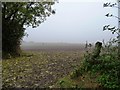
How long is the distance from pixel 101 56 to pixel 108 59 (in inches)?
23.4

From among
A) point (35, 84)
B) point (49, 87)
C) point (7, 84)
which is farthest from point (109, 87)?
point (7, 84)

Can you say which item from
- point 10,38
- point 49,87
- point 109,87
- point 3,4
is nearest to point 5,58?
point 10,38

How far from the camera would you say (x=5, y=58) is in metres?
17.4

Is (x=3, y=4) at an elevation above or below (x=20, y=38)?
above

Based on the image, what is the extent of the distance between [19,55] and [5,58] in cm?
157

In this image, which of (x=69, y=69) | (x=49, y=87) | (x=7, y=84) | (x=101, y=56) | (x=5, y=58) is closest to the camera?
(x=49, y=87)

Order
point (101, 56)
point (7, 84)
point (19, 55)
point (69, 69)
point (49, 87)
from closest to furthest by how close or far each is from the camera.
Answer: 1. point (49, 87)
2. point (7, 84)
3. point (101, 56)
4. point (69, 69)
5. point (19, 55)

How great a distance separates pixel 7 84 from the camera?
10.0 metres

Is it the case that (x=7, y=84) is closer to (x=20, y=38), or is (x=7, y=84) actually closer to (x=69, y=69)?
(x=69, y=69)

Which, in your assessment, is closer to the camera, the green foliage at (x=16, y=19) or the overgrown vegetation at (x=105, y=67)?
the overgrown vegetation at (x=105, y=67)

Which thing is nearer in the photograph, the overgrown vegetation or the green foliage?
the overgrown vegetation

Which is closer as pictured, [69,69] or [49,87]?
[49,87]

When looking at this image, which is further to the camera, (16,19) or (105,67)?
(16,19)

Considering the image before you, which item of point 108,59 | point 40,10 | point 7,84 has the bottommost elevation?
point 7,84
